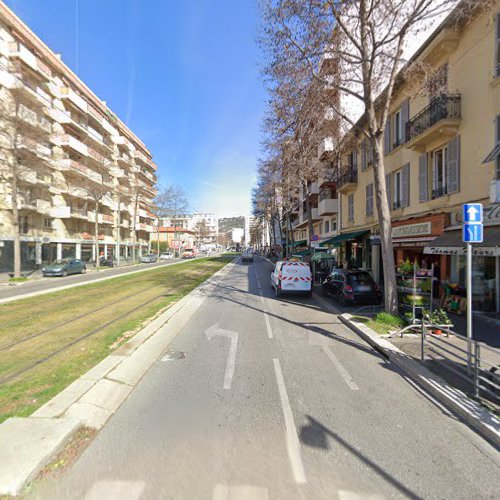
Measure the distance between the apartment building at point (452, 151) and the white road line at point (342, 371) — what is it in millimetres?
5661

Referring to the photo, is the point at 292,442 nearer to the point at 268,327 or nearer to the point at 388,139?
the point at 268,327

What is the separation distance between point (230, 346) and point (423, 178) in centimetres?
1169

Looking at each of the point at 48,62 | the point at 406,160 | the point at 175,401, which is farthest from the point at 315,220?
the point at 48,62

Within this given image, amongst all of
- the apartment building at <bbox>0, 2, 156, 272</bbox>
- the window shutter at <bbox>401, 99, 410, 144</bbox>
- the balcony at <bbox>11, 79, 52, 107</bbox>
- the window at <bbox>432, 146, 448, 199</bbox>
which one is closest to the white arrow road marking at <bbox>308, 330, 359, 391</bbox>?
the window at <bbox>432, 146, 448, 199</bbox>

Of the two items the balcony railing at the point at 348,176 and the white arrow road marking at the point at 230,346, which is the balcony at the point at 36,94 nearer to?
the balcony railing at the point at 348,176

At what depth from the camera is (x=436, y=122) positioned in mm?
11008

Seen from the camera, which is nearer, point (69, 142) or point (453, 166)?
point (453, 166)

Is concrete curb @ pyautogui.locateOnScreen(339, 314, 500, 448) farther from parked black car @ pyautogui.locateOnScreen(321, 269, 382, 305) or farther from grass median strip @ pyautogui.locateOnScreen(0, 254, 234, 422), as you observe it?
grass median strip @ pyautogui.locateOnScreen(0, 254, 234, 422)

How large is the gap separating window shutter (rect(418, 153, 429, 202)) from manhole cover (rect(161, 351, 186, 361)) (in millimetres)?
12312

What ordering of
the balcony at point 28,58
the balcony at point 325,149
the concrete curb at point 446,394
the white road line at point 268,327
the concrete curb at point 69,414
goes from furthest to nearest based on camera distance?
the balcony at point 28,58 < the balcony at point 325,149 < the white road line at point 268,327 < the concrete curb at point 446,394 < the concrete curb at point 69,414

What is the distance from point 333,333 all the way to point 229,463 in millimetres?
5467

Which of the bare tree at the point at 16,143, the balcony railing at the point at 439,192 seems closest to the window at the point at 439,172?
the balcony railing at the point at 439,192

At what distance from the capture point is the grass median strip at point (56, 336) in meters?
4.38

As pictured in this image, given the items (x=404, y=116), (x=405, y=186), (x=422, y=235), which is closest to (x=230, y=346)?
(x=422, y=235)
